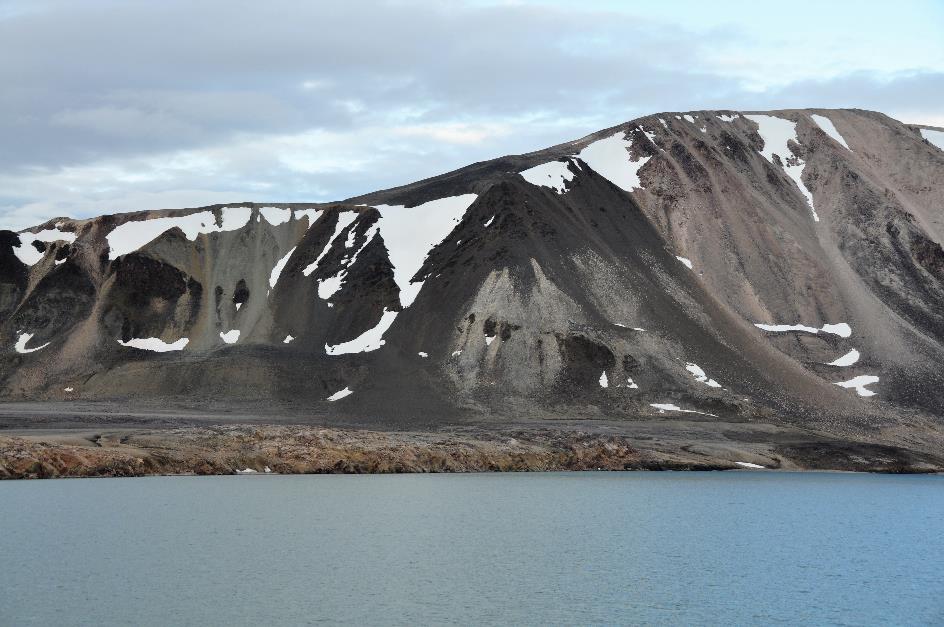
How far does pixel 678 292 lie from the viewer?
414ft

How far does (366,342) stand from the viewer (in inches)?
4825

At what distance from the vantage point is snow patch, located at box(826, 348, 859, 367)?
124500mm

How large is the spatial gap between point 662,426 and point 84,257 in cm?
7009

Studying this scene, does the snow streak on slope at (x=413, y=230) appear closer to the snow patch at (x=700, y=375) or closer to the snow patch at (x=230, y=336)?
the snow patch at (x=230, y=336)

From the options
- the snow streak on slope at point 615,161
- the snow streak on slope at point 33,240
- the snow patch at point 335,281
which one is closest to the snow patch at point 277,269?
the snow patch at point 335,281

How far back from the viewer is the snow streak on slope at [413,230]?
5162 inches

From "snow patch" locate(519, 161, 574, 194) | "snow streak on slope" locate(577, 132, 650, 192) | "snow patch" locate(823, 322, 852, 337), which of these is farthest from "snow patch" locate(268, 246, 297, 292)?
"snow patch" locate(823, 322, 852, 337)

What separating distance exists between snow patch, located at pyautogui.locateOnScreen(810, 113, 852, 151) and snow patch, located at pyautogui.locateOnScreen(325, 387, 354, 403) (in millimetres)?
82265

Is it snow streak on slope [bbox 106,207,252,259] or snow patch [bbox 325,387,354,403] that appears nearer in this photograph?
snow patch [bbox 325,387,354,403]

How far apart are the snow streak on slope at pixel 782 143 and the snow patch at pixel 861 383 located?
33.3 metres

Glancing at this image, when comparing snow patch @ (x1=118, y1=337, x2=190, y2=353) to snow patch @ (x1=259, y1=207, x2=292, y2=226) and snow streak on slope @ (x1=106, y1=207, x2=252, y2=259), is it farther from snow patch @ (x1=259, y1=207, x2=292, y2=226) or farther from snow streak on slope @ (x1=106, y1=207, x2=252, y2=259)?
snow patch @ (x1=259, y1=207, x2=292, y2=226)

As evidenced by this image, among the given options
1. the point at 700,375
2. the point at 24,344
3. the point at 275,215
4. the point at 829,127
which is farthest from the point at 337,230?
the point at 829,127

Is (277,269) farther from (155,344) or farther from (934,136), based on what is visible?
(934,136)

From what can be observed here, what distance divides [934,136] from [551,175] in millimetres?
63521
